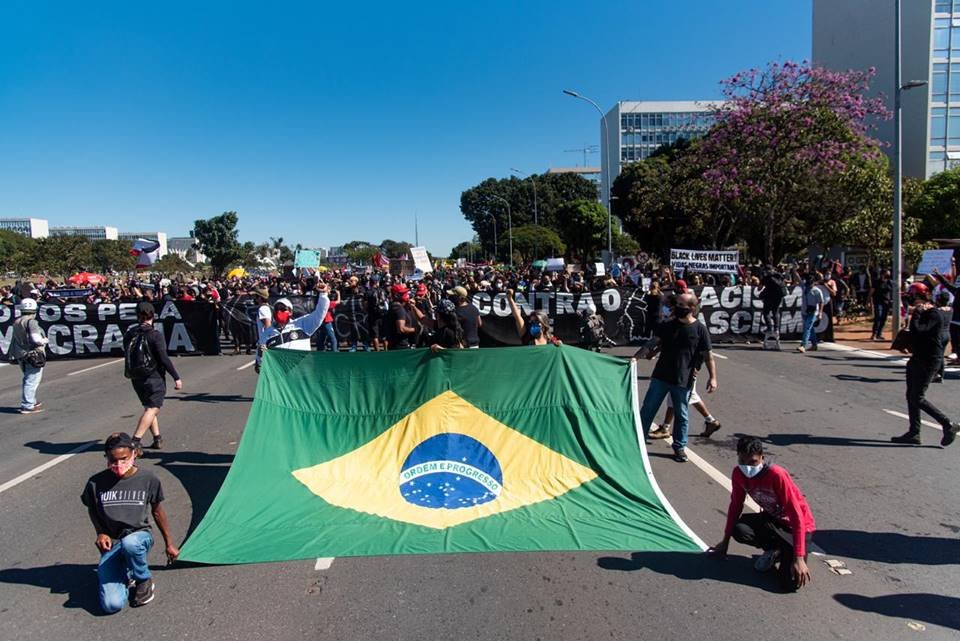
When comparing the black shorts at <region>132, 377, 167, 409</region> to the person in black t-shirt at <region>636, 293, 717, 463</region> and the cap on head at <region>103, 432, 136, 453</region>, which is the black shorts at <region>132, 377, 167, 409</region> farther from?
the person in black t-shirt at <region>636, 293, 717, 463</region>

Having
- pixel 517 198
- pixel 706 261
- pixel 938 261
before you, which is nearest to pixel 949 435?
pixel 938 261

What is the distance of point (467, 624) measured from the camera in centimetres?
351

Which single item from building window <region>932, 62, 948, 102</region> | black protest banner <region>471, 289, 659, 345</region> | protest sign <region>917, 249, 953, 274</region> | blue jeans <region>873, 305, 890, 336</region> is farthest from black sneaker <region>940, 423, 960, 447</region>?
building window <region>932, 62, 948, 102</region>

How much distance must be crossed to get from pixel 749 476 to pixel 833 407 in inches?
223

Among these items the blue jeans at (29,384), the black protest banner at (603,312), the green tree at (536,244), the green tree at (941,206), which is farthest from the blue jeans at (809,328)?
the green tree at (536,244)

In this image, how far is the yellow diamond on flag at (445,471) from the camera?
15.3ft

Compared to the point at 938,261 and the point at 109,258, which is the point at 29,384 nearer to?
the point at 938,261

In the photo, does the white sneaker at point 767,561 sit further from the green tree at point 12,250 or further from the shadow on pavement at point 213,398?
the green tree at point 12,250

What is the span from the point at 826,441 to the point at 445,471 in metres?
4.78

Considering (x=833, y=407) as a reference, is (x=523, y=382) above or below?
above

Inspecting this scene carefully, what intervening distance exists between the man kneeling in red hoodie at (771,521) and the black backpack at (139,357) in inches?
235

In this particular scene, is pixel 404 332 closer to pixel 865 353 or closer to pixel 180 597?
pixel 180 597

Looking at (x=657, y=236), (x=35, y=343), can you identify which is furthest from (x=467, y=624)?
(x=657, y=236)

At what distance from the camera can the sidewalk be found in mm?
14097
